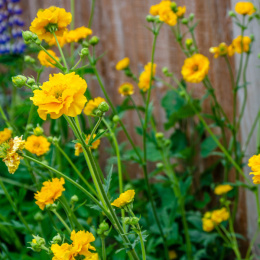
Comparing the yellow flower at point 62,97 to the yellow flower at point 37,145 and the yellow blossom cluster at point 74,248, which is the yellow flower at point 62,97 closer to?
the yellow blossom cluster at point 74,248

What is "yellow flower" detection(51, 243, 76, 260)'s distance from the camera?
704 mm

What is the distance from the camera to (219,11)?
1604mm

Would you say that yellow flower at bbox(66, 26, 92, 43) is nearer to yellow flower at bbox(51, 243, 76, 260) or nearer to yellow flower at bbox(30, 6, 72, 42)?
yellow flower at bbox(30, 6, 72, 42)

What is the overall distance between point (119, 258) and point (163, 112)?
3.23 ft

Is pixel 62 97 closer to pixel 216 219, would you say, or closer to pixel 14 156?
pixel 14 156

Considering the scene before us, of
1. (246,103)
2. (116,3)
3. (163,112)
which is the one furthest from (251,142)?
(116,3)

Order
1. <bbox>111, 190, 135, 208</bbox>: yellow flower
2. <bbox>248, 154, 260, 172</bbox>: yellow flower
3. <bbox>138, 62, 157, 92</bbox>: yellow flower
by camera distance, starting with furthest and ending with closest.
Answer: <bbox>138, 62, 157, 92</bbox>: yellow flower < <bbox>111, 190, 135, 208</bbox>: yellow flower < <bbox>248, 154, 260, 172</bbox>: yellow flower

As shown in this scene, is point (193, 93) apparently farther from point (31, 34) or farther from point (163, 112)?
point (31, 34)

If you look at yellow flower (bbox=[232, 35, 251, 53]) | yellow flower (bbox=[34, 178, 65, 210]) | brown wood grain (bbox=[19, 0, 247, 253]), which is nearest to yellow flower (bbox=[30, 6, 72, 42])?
yellow flower (bbox=[34, 178, 65, 210])

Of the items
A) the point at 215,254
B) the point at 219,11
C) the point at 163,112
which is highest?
the point at 219,11

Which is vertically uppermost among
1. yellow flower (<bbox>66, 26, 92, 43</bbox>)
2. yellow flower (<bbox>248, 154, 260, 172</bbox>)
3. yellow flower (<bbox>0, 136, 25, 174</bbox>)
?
yellow flower (<bbox>66, 26, 92, 43</bbox>)

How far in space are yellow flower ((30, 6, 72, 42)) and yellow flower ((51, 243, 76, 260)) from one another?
1.36ft

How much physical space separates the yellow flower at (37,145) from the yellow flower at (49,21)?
332 millimetres

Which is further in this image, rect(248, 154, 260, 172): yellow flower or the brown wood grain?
the brown wood grain
